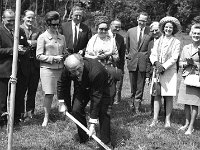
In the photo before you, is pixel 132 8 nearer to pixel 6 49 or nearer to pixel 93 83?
pixel 6 49

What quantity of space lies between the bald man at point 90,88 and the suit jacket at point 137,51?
5.97 ft

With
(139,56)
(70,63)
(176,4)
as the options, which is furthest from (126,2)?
(70,63)

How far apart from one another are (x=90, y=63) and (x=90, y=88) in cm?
48

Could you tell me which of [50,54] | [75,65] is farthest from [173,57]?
[75,65]

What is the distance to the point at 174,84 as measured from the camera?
21.7 feet

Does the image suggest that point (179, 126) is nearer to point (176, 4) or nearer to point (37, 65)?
point (37, 65)

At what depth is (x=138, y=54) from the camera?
299 inches

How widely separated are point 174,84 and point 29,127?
2.91 m

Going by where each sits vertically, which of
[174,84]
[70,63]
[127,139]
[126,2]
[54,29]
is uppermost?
[126,2]

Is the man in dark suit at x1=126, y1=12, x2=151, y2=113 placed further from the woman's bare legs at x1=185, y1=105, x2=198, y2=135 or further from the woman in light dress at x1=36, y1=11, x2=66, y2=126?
the woman in light dress at x1=36, y1=11, x2=66, y2=126

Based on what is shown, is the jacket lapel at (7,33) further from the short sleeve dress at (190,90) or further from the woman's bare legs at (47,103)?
the short sleeve dress at (190,90)

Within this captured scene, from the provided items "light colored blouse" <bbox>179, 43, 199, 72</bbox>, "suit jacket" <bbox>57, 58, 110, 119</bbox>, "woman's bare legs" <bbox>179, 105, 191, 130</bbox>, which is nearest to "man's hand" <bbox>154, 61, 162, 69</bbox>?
"light colored blouse" <bbox>179, 43, 199, 72</bbox>

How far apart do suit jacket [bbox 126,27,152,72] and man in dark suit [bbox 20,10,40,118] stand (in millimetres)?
2096

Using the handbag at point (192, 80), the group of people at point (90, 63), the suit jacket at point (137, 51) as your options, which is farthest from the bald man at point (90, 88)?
the suit jacket at point (137, 51)
